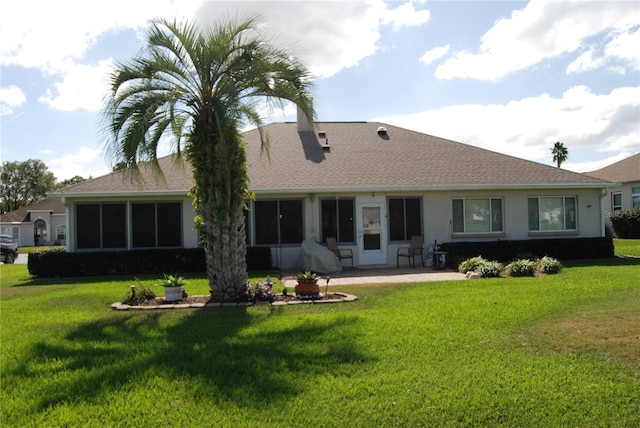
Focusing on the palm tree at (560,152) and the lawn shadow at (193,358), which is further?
the palm tree at (560,152)

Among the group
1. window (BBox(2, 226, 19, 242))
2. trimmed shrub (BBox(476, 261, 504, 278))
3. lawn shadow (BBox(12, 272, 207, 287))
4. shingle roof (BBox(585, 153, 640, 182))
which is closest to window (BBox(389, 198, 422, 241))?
trimmed shrub (BBox(476, 261, 504, 278))

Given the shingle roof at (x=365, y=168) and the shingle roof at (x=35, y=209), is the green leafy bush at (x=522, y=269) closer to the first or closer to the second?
the shingle roof at (x=365, y=168)

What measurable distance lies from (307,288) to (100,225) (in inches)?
380

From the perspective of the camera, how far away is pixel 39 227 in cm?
4956

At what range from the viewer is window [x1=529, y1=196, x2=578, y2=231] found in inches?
730

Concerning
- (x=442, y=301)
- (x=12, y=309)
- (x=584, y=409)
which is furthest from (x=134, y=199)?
(x=584, y=409)

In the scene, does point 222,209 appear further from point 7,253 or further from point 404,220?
point 7,253

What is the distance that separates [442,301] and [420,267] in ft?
23.7

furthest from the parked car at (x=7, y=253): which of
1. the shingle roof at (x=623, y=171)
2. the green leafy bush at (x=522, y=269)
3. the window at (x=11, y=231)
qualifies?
the shingle roof at (x=623, y=171)

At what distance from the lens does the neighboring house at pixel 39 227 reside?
1912 inches

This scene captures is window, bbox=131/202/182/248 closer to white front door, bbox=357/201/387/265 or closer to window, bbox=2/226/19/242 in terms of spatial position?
white front door, bbox=357/201/387/265

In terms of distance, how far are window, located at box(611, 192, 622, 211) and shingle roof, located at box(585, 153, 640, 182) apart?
40.0 inches

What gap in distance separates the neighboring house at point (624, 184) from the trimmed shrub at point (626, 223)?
78 centimetres

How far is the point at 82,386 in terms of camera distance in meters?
5.30
